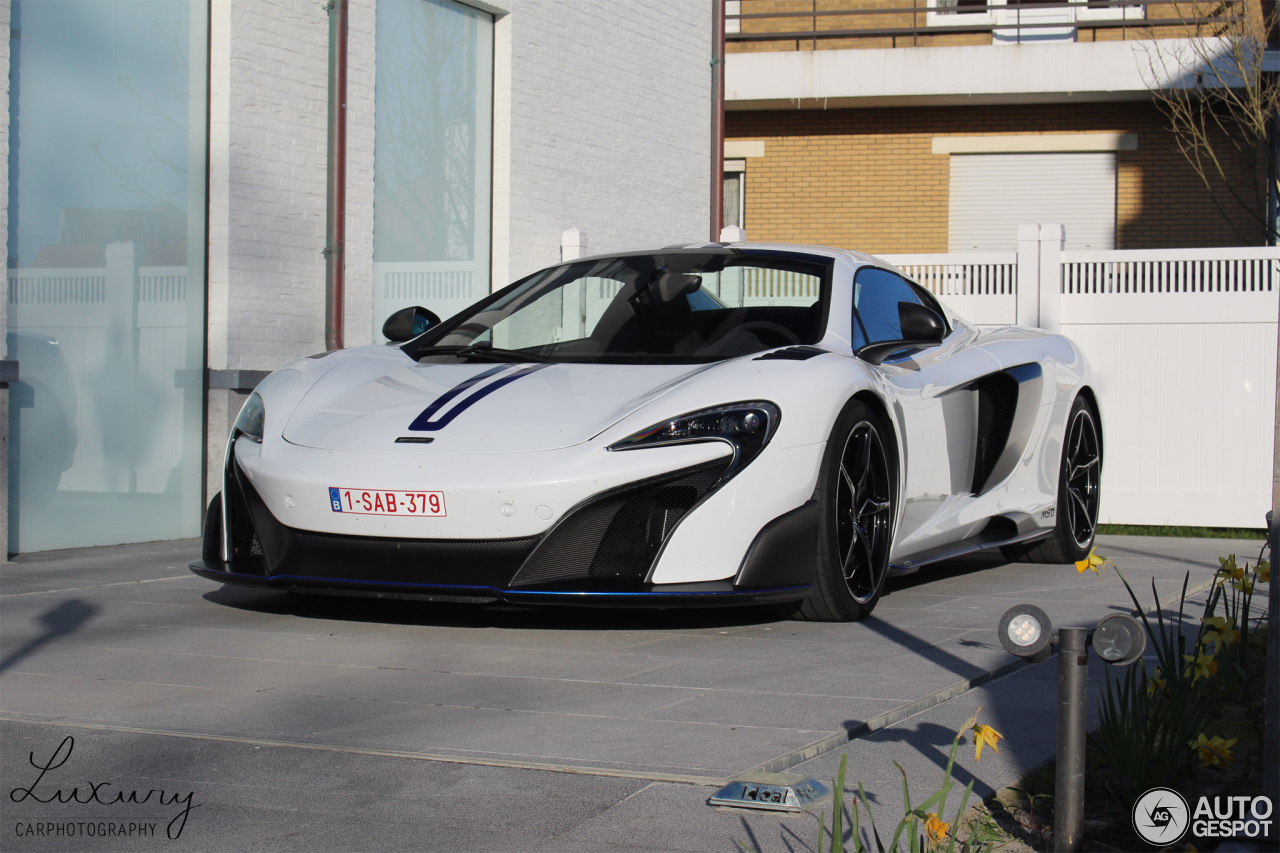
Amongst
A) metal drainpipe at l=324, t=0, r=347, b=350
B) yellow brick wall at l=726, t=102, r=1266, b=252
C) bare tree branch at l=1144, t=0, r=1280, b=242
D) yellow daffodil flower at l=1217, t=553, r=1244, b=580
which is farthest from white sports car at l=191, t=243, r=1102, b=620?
yellow brick wall at l=726, t=102, r=1266, b=252

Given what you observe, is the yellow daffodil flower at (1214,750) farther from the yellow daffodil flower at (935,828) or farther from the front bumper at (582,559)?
the front bumper at (582,559)

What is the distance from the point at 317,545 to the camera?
446cm

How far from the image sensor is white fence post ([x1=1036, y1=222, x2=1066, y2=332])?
9.77 metres

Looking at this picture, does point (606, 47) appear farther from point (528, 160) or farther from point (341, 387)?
point (341, 387)

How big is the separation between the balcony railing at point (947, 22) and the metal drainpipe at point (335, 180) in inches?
363

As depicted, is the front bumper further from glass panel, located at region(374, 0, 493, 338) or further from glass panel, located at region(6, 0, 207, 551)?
glass panel, located at region(374, 0, 493, 338)

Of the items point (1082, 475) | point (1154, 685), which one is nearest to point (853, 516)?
point (1154, 685)

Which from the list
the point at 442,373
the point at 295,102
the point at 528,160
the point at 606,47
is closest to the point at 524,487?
the point at 442,373

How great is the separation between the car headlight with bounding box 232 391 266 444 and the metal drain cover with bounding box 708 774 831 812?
8.58 ft

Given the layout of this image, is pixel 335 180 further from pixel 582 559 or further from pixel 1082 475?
pixel 582 559

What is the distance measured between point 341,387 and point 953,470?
2.45 metres

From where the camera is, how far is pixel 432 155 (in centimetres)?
1030

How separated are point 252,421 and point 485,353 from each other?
0.94 metres

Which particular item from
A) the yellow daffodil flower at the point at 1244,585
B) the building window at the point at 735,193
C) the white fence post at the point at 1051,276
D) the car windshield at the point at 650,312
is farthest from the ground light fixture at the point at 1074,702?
the building window at the point at 735,193
